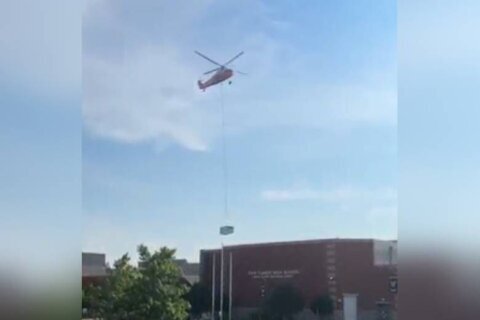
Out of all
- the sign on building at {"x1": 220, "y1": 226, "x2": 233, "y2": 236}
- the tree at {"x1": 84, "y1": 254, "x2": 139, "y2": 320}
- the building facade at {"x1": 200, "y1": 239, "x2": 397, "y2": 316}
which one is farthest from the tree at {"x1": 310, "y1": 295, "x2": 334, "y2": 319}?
the tree at {"x1": 84, "y1": 254, "x2": 139, "y2": 320}

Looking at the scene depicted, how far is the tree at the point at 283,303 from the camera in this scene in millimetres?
2064

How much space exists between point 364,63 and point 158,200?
0.78 metres

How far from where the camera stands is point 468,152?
89cm

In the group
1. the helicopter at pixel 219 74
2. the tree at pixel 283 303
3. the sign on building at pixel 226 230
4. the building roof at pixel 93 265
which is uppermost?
the helicopter at pixel 219 74

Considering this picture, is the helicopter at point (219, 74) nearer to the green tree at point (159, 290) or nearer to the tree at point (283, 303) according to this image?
the green tree at point (159, 290)

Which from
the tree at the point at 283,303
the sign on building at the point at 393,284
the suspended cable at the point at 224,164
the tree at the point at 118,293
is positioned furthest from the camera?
the tree at the point at 283,303

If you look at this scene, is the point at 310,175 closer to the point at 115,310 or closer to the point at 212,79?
the point at 212,79

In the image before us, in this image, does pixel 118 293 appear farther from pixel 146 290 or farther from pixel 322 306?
pixel 322 306

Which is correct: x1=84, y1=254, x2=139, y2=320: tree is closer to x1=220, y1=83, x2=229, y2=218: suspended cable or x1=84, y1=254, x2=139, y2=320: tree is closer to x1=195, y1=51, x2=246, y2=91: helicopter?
x1=220, y1=83, x2=229, y2=218: suspended cable

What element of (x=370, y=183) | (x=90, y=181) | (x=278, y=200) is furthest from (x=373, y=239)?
(x=90, y=181)

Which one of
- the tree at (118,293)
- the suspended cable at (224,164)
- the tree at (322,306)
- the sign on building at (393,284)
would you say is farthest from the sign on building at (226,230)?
the sign on building at (393,284)

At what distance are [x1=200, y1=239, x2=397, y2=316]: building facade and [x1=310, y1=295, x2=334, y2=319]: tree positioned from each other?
0.8 inches

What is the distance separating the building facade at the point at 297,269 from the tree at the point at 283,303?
2 cm

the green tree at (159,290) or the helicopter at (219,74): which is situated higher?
the helicopter at (219,74)
